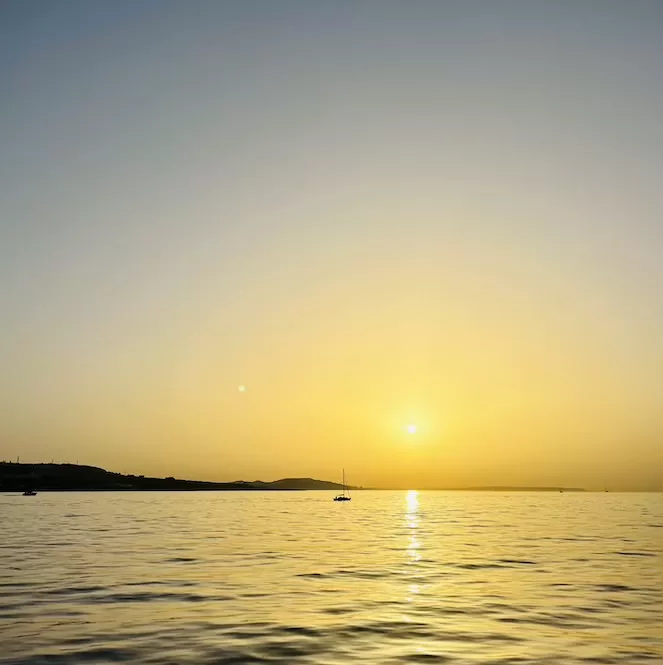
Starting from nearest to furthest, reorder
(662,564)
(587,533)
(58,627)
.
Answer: (58,627) < (662,564) < (587,533)

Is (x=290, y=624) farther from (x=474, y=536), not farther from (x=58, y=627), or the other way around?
(x=474, y=536)

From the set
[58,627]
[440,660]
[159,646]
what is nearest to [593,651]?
[440,660]

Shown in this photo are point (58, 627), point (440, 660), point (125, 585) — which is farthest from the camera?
point (125, 585)

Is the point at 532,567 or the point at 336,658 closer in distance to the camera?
the point at 336,658

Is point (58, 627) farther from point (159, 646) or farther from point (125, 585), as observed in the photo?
point (125, 585)

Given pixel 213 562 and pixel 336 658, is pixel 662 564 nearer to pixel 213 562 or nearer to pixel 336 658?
pixel 213 562

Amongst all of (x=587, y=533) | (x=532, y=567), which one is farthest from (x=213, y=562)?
(x=587, y=533)

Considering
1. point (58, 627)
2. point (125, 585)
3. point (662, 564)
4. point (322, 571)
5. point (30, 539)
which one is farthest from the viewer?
point (30, 539)

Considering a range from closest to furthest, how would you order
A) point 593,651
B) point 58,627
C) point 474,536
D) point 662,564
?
1. point 593,651
2. point 58,627
3. point 662,564
4. point 474,536

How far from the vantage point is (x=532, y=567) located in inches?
1772

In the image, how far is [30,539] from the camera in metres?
63.5

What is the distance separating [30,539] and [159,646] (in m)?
47.4

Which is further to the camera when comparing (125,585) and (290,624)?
(125,585)

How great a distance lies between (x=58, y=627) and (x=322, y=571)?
2014 cm
